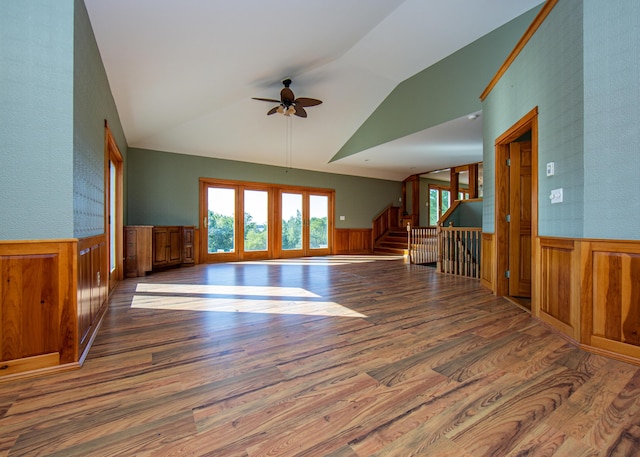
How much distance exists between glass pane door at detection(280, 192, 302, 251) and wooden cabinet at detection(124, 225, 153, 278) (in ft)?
12.9

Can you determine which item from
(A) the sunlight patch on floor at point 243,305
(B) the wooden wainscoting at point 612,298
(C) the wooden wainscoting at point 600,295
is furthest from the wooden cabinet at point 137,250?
(B) the wooden wainscoting at point 612,298

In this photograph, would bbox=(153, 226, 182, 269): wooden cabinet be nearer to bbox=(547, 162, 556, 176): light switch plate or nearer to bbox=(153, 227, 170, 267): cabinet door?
bbox=(153, 227, 170, 267): cabinet door

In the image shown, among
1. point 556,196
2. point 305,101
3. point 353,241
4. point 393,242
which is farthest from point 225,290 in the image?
point 393,242

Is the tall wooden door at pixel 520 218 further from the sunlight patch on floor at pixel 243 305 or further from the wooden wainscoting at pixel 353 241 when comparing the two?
the wooden wainscoting at pixel 353 241

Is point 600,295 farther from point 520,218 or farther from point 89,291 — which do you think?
point 89,291

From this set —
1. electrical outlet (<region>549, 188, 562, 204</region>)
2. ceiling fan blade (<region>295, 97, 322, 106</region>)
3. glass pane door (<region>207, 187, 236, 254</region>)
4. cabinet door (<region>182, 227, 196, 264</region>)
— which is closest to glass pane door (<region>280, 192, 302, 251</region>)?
glass pane door (<region>207, 187, 236, 254</region>)

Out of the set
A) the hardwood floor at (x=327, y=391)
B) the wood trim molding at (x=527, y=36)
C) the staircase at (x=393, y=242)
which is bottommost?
the hardwood floor at (x=327, y=391)

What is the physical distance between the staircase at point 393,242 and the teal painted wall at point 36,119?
27.1 ft

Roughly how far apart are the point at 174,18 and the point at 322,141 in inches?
201

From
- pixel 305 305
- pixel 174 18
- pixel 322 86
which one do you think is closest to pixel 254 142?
pixel 322 86

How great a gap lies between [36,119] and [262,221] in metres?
6.58

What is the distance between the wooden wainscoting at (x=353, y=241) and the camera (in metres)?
9.78

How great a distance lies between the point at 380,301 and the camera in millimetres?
3596

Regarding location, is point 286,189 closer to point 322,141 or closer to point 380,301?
point 322,141
